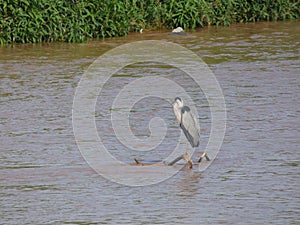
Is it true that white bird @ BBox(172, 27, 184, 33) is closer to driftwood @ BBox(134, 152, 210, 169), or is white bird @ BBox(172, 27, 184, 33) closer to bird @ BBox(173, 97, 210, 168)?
bird @ BBox(173, 97, 210, 168)

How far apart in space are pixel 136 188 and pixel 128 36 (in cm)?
→ 883

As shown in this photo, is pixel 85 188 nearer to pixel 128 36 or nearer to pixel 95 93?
pixel 95 93

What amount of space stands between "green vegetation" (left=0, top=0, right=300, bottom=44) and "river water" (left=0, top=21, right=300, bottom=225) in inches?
11.8

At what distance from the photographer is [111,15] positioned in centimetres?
1573

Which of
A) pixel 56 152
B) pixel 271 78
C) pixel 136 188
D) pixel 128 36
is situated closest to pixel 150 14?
pixel 128 36

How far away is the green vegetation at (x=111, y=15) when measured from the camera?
585 inches

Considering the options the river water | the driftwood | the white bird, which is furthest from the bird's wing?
the white bird

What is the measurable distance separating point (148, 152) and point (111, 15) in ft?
23.9

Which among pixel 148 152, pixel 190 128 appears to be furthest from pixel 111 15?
pixel 190 128

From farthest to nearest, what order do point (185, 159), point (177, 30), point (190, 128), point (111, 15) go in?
1. point (177, 30)
2. point (111, 15)
3. point (190, 128)
4. point (185, 159)

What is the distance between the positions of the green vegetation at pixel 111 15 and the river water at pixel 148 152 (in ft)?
0.99

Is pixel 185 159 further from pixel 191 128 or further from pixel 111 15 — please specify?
pixel 111 15

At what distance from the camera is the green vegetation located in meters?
14.9

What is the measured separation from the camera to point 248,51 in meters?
14.7
